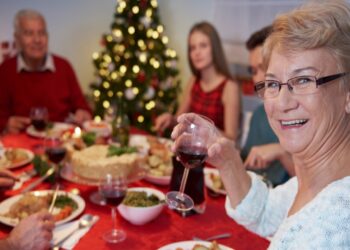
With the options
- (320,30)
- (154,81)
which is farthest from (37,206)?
(154,81)

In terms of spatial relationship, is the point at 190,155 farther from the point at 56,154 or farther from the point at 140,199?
the point at 56,154

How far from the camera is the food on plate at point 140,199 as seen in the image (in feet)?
4.72

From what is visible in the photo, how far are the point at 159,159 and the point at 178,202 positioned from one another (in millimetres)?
752

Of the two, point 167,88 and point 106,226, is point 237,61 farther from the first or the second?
point 106,226

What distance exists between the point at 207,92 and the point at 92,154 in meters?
1.48

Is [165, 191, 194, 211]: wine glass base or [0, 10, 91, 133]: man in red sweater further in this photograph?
[0, 10, 91, 133]: man in red sweater

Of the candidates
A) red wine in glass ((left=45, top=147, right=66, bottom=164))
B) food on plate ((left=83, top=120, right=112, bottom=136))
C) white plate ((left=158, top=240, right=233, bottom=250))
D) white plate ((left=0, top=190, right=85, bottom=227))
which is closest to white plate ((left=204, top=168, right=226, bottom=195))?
white plate ((left=158, top=240, right=233, bottom=250))

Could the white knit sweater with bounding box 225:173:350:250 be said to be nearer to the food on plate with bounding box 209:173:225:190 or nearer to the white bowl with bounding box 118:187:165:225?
the white bowl with bounding box 118:187:165:225

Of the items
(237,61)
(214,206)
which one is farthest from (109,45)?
(214,206)

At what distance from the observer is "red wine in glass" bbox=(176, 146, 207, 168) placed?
1.21 metres

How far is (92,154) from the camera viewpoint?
1854 millimetres

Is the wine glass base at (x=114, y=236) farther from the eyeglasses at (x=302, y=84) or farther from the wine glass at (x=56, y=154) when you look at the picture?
the eyeglasses at (x=302, y=84)

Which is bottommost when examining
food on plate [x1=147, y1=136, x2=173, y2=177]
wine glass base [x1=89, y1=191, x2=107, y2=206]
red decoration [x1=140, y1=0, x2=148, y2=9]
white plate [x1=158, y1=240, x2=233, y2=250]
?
wine glass base [x1=89, y1=191, x2=107, y2=206]

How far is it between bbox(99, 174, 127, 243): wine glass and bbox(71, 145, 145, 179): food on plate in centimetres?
30
